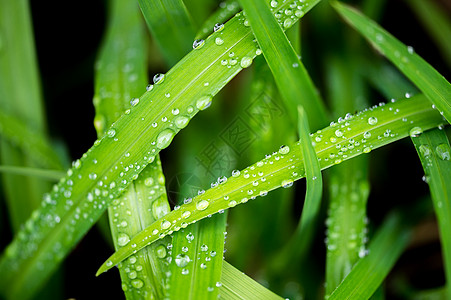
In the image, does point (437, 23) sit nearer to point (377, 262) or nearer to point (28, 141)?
point (377, 262)

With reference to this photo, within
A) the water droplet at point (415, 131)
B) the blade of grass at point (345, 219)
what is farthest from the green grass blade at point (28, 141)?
the water droplet at point (415, 131)

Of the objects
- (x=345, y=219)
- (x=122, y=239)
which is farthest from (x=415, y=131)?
(x=122, y=239)

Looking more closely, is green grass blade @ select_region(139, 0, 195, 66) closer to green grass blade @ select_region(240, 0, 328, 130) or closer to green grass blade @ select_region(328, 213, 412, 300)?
green grass blade @ select_region(240, 0, 328, 130)

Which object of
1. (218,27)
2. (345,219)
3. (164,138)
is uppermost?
(218,27)

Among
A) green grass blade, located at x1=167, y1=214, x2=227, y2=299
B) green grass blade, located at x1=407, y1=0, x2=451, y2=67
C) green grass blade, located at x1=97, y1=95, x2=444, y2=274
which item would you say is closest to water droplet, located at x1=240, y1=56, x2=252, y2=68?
green grass blade, located at x1=97, y1=95, x2=444, y2=274

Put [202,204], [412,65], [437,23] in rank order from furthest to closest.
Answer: [437,23] → [412,65] → [202,204]

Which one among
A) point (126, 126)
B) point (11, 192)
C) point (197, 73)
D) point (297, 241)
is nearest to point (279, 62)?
point (197, 73)

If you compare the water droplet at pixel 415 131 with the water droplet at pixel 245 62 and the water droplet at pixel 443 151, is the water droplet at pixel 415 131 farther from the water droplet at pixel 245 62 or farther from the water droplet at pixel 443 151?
the water droplet at pixel 245 62
